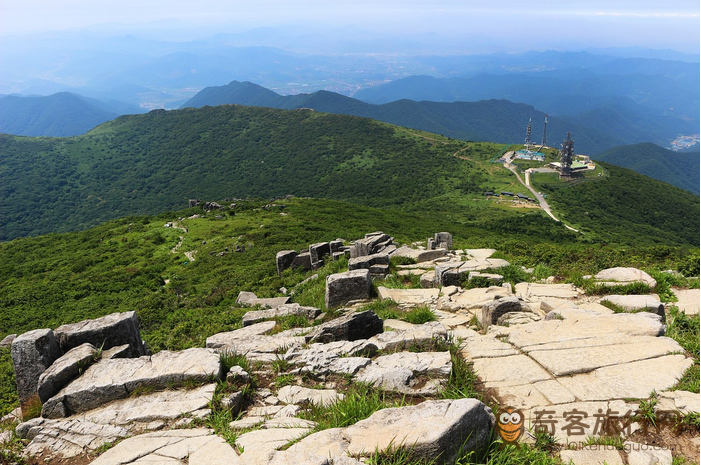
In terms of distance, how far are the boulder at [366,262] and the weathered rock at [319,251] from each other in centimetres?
673

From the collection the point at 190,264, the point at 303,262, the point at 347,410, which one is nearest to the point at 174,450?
the point at 347,410

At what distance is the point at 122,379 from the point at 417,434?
18.7 ft

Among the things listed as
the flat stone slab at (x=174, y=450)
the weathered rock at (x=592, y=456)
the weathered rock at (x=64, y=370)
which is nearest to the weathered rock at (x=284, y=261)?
the weathered rock at (x=64, y=370)

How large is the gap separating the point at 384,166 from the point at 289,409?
109 meters

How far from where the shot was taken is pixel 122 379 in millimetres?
7215

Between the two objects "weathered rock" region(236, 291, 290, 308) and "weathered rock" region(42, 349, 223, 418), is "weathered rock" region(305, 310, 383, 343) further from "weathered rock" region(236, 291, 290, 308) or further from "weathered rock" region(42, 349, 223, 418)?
"weathered rock" region(236, 291, 290, 308)

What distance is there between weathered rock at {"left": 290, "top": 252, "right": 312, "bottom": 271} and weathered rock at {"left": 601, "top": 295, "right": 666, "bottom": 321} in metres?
15.4

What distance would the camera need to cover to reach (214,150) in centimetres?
13250

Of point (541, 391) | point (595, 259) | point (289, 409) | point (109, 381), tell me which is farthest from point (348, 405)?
point (595, 259)

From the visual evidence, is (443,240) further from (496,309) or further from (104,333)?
(104,333)

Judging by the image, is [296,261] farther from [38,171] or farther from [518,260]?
[38,171]

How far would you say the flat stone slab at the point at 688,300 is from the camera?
9.99 meters

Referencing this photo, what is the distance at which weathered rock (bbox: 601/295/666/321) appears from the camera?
30.8 feet

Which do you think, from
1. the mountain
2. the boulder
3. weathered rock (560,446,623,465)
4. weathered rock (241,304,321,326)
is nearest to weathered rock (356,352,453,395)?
weathered rock (560,446,623,465)
